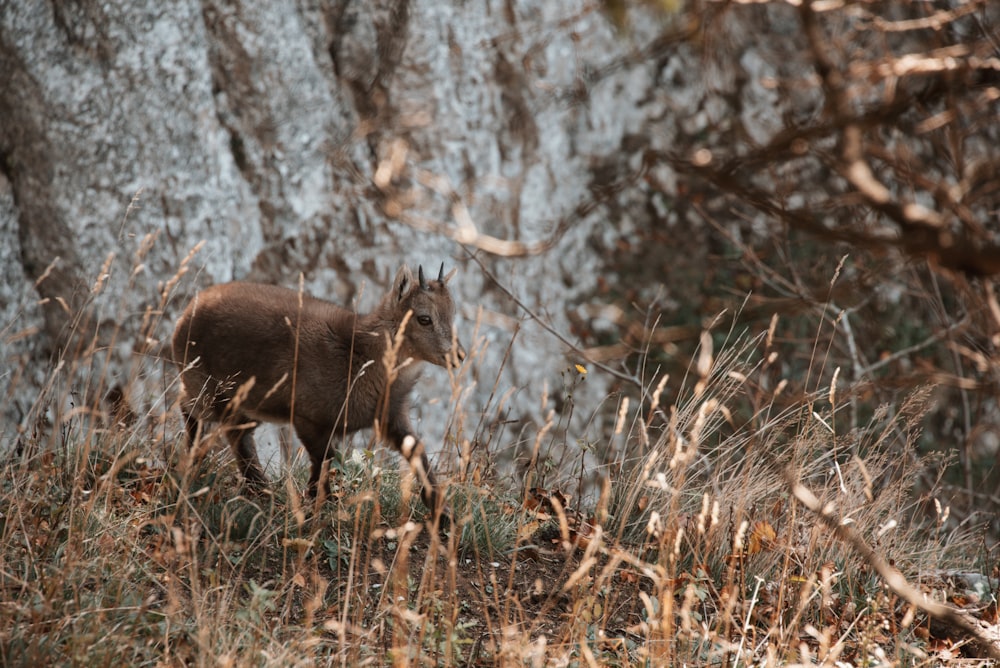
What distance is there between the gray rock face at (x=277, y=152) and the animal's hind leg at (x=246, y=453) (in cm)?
75

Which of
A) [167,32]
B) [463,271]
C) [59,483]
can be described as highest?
[167,32]

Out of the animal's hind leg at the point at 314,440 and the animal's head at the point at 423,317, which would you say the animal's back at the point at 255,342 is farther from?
the animal's head at the point at 423,317

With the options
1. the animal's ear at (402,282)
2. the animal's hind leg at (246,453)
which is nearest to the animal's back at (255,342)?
the animal's hind leg at (246,453)

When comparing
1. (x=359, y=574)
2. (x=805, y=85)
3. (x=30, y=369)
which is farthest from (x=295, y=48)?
(x=805, y=85)

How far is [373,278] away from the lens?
8.73 meters

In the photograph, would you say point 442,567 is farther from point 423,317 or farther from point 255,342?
point 255,342

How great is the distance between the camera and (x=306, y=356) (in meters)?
→ 4.95

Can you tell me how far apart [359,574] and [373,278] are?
17.3 feet

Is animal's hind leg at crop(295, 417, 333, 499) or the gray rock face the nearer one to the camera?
animal's hind leg at crop(295, 417, 333, 499)

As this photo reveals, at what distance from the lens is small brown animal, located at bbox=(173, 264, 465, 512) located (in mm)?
4891

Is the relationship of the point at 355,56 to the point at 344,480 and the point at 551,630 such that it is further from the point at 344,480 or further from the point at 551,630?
the point at 551,630

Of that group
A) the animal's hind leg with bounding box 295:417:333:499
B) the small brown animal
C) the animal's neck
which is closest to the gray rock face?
the small brown animal

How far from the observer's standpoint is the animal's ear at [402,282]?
5.19 meters

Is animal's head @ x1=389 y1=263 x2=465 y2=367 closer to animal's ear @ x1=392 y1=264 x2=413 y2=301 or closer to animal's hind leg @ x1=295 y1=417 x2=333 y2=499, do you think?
animal's ear @ x1=392 y1=264 x2=413 y2=301
